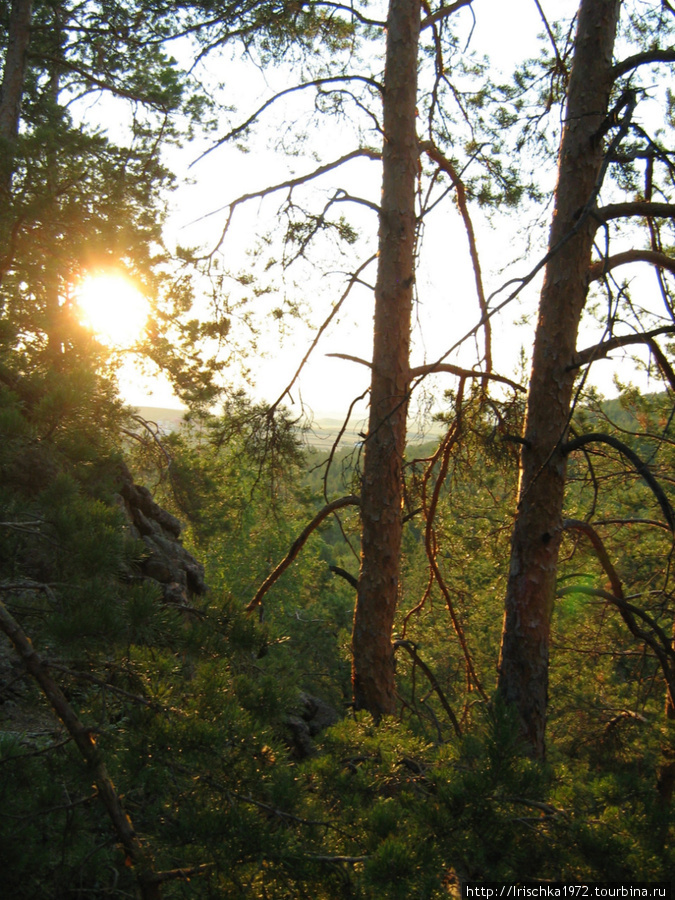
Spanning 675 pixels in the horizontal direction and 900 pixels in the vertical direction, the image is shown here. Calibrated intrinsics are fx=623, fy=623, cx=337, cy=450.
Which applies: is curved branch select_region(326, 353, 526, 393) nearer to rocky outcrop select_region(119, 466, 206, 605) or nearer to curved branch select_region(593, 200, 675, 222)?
curved branch select_region(593, 200, 675, 222)

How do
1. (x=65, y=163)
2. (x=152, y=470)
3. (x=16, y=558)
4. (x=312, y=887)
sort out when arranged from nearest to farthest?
(x=312, y=887), (x=16, y=558), (x=65, y=163), (x=152, y=470)

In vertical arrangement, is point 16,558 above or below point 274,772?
above

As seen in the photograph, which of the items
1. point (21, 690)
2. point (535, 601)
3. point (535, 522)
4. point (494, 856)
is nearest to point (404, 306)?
point (535, 522)

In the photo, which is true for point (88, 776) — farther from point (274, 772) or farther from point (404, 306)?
point (404, 306)

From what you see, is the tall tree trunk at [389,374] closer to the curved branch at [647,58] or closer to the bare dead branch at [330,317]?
the bare dead branch at [330,317]

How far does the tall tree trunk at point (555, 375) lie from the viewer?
11.6 feet

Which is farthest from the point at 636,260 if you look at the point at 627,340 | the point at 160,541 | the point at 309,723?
the point at 309,723

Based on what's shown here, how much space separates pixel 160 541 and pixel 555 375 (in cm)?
536

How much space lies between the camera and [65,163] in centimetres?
585

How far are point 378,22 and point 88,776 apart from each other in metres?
4.97

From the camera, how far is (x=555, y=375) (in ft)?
11.8

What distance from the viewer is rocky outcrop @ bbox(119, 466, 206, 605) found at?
667cm

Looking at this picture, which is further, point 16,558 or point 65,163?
point 65,163

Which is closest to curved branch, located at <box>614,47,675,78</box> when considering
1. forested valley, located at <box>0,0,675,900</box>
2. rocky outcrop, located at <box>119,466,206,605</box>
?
forested valley, located at <box>0,0,675,900</box>
